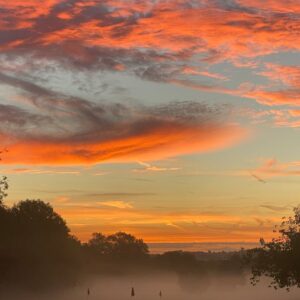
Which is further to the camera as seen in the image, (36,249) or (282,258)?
(36,249)

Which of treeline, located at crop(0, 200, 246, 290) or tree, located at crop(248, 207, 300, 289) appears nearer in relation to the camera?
tree, located at crop(248, 207, 300, 289)

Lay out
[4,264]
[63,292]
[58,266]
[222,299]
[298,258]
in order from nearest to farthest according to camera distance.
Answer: [298,258]
[4,264]
[58,266]
[63,292]
[222,299]

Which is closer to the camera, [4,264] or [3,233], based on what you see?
[3,233]

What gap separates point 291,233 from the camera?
46.6 meters

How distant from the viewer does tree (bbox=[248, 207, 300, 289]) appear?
4525 centimetres

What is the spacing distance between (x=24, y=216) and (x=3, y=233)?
22.7 m

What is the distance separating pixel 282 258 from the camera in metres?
46.0

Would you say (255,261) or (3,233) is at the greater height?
(3,233)

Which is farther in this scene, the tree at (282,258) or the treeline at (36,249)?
the treeline at (36,249)

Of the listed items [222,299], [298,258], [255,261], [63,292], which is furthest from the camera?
[222,299]

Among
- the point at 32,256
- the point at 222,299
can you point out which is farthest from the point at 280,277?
the point at 222,299

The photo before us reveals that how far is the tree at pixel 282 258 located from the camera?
148 ft

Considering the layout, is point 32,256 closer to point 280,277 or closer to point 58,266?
point 58,266

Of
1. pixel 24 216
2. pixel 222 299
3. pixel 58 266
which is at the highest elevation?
pixel 24 216
